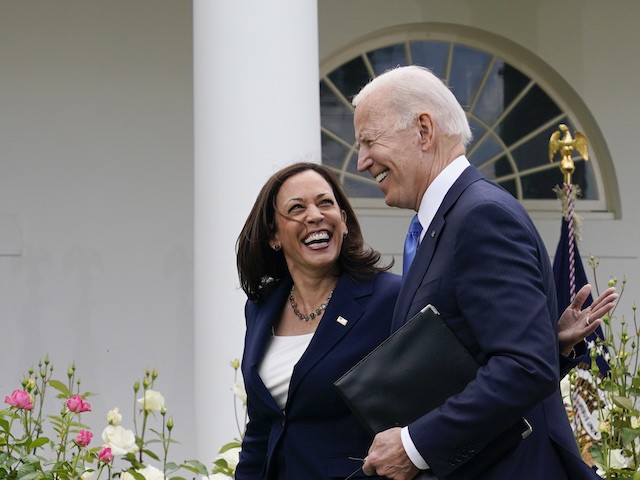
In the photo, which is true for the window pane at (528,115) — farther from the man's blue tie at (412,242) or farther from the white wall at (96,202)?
the man's blue tie at (412,242)

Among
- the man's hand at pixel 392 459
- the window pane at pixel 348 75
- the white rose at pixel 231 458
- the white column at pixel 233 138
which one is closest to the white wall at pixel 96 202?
the window pane at pixel 348 75

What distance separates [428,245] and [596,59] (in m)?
7.58

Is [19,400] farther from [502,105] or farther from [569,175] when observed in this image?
[502,105]

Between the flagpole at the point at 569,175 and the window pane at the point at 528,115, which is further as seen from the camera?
the window pane at the point at 528,115

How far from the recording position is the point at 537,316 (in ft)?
7.13

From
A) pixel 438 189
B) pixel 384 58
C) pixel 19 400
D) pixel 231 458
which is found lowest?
pixel 231 458

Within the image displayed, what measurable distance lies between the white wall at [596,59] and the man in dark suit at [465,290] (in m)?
6.89

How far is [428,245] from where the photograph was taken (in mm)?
2379

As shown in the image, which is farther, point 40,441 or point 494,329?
point 40,441

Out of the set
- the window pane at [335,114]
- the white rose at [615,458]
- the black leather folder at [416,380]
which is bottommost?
the white rose at [615,458]

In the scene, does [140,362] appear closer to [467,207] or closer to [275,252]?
[275,252]

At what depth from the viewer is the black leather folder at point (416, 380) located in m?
2.25

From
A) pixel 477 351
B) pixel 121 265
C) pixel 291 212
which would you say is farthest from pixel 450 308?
pixel 121 265

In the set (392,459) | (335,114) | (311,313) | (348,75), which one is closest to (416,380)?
(392,459)
